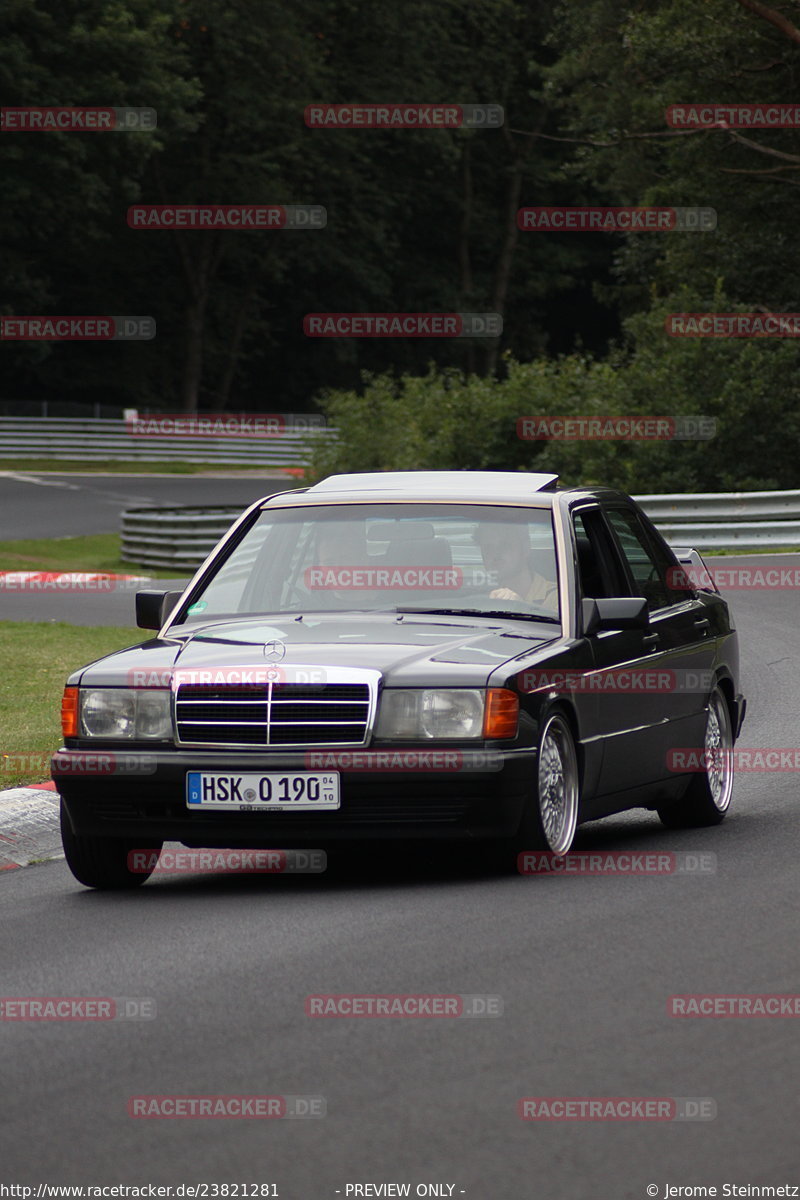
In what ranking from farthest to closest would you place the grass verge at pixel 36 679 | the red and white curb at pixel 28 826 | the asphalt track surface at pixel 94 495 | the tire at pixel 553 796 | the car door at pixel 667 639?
1. the asphalt track surface at pixel 94 495
2. the grass verge at pixel 36 679
3. the red and white curb at pixel 28 826
4. the car door at pixel 667 639
5. the tire at pixel 553 796

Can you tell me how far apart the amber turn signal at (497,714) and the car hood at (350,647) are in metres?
0.08

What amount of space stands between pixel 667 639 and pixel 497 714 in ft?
6.88

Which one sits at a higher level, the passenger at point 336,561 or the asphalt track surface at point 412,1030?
the passenger at point 336,561

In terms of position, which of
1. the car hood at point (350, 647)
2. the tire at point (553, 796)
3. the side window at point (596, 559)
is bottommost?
the tire at point (553, 796)

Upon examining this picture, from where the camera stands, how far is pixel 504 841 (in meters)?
8.18

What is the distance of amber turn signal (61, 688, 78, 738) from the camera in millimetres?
8359

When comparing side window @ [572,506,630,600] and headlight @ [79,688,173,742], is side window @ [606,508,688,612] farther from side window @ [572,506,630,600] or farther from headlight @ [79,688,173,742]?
headlight @ [79,688,173,742]

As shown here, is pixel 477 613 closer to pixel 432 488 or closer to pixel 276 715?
pixel 432 488

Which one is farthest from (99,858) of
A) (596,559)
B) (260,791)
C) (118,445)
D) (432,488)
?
(118,445)

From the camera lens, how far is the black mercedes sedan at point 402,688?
26.2 ft

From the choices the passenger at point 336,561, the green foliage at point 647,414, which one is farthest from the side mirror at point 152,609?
the green foliage at point 647,414

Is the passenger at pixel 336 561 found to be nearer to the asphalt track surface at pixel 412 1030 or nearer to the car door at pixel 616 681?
the car door at pixel 616 681

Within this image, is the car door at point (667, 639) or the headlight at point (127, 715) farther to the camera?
the car door at point (667, 639)

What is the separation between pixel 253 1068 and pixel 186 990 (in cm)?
106
